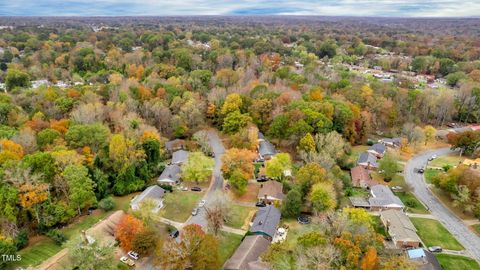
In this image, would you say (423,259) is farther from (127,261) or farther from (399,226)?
(127,261)

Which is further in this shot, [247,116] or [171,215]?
[247,116]

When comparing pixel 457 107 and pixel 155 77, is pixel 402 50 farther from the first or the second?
pixel 155 77

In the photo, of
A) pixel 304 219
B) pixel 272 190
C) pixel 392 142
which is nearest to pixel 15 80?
pixel 272 190

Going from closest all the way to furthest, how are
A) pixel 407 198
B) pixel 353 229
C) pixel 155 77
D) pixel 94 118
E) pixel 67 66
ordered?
pixel 353 229, pixel 407 198, pixel 94 118, pixel 155 77, pixel 67 66

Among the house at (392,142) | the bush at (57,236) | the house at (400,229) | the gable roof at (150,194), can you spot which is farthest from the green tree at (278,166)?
the bush at (57,236)

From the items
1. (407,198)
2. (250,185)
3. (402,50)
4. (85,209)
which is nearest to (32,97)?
(85,209)

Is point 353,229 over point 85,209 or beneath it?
over
